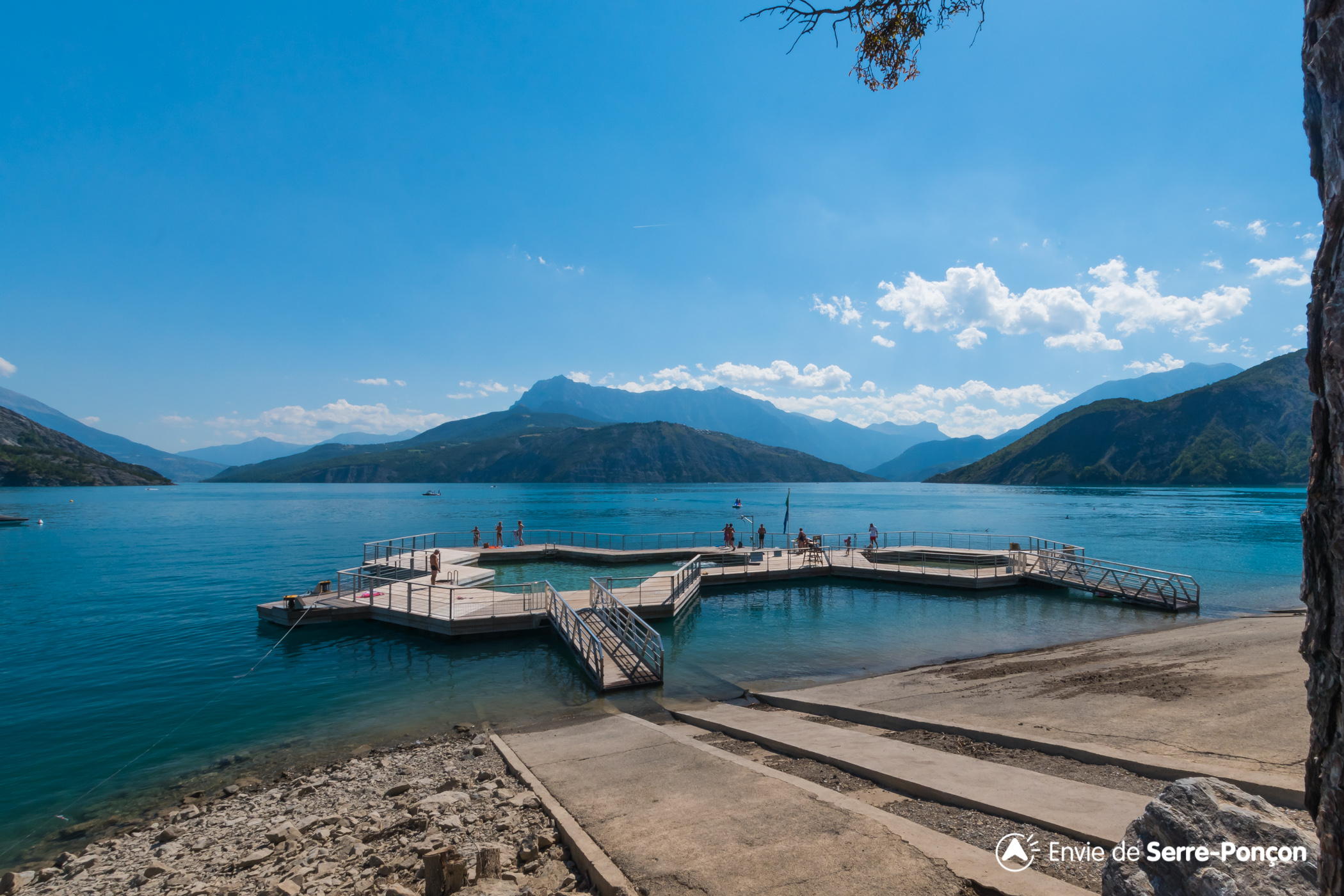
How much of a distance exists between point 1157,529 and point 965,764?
82.6 meters

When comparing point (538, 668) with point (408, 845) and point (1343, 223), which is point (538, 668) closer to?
point (408, 845)

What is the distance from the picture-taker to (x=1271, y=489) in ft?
552

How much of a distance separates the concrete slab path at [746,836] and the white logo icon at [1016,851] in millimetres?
199

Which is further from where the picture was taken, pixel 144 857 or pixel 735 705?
pixel 735 705

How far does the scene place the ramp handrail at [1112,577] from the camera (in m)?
27.2

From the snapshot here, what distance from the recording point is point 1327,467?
214cm

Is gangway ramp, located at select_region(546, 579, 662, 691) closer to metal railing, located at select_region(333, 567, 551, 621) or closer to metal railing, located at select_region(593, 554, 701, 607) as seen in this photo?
metal railing, located at select_region(333, 567, 551, 621)

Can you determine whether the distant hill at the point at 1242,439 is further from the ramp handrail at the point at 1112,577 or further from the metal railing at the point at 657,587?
the metal railing at the point at 657,587

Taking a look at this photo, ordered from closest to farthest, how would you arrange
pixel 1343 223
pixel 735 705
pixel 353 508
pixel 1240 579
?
pixel 1343 223
pixel 735 705
pixel 1240 579
pixel 353 508

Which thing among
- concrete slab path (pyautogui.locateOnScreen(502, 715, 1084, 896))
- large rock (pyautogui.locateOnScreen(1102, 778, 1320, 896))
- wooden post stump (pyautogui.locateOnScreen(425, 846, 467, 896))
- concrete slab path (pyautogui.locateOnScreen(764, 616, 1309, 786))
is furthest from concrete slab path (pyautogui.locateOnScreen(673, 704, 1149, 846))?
wooden post stump (pyautogui.locateOnScreen(425, 846, 467, 896))

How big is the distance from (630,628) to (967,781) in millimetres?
12808

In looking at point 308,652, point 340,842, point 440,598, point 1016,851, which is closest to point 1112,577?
point 1016,851

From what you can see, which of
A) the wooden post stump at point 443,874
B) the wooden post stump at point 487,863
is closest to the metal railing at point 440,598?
the wooden post stump at point 487,863

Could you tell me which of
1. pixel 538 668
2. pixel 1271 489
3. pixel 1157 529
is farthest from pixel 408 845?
pixel 1271 489
